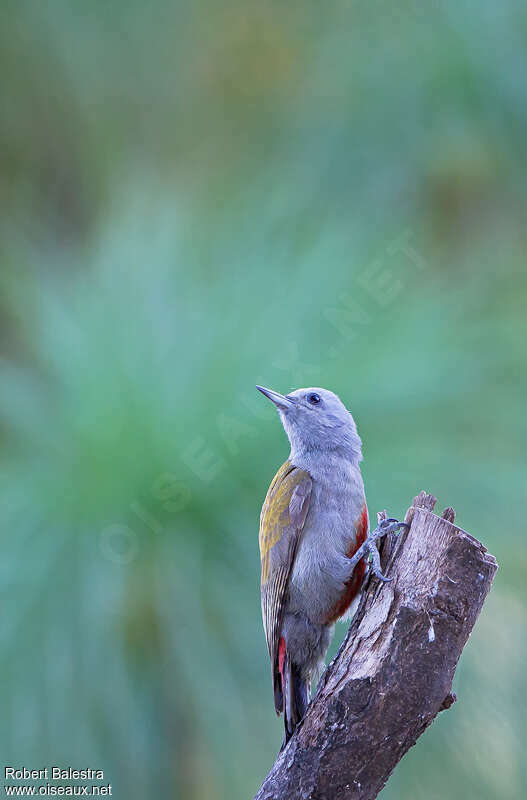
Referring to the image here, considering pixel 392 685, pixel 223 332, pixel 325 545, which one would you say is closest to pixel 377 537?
pixel 325 545

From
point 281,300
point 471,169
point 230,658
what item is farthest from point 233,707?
point 471,169

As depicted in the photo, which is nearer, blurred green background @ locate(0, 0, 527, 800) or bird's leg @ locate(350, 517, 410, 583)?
bird's leg @ locate(350, 517, 410, 583)

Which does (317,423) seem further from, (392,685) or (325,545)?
(392,685)

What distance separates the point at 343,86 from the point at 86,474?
82.7 inches

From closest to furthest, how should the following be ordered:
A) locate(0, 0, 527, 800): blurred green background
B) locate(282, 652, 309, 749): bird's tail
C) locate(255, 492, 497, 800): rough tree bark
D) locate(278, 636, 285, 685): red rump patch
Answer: locate(255, 492, 497, 800): rough tree bark → locate(282, 652, 309, 749): bird's tail → locate(278, 636, 285, 685): red rump patch → locate(0, 0, 527, 800): blurred green background

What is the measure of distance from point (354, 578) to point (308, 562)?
0.41ft

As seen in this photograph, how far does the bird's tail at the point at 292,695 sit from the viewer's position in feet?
6.17

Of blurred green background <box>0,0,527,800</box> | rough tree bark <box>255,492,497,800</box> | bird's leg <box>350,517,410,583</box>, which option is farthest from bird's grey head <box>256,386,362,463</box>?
blurred green background <box>0,0,527,800</box>

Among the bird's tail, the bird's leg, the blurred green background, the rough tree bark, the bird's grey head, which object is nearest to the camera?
the rough tree bark

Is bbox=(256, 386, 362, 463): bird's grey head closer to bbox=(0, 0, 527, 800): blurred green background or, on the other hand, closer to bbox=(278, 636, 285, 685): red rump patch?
bbox=(278, 636, 285, 685): red rump patch

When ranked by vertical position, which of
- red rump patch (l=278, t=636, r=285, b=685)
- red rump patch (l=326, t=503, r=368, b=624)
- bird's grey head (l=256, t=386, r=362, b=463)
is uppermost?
bird's grey head (l=256, t=386, r=362, b=463)

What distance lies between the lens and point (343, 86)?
11.9 feet

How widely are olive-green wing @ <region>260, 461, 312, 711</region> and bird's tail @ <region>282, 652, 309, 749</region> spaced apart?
0.11ft

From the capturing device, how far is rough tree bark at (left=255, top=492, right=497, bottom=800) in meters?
1.43
